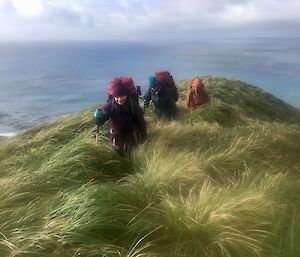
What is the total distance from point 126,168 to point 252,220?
100 inches

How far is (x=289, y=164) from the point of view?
6.52 m

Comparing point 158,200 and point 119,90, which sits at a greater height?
point 119,90

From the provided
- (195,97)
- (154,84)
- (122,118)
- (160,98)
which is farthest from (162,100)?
(122,118)

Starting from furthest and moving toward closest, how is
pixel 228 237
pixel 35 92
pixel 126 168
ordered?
pixel 35 92
pixel 126 168
pixel 228 237

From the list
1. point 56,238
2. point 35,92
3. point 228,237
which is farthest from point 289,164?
point 35,92

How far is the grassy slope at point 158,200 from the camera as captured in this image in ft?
12.9

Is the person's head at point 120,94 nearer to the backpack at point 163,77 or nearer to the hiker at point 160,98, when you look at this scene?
the hiker at point 160,98

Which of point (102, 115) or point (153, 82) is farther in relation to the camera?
point (153, 82)

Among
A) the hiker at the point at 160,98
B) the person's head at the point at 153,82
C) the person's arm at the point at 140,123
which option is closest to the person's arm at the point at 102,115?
the person's arm at the point at 140,123

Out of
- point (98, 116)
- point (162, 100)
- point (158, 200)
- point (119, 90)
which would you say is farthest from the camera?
point (162, 100)

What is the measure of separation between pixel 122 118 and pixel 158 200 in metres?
3.13

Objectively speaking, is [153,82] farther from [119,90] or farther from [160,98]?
[119,90]

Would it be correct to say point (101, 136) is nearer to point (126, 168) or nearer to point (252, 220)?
point (126, 168)

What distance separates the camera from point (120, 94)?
7.54m
